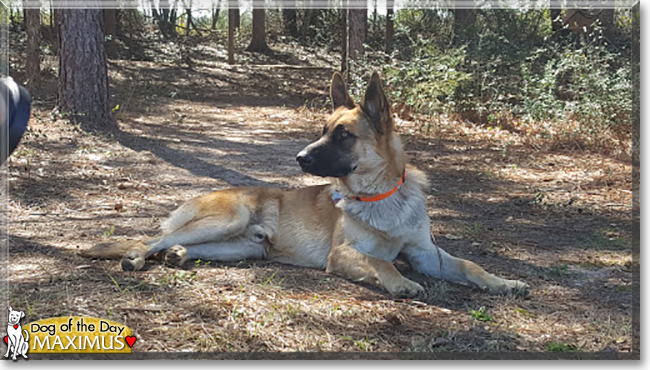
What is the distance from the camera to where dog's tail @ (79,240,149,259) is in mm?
4906

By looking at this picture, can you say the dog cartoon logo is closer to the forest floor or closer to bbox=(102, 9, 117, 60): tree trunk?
the forest floor

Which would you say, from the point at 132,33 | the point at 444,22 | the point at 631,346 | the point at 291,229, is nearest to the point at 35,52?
the point at 132,33

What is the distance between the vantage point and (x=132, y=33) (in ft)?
68.5

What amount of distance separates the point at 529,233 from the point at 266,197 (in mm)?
2628

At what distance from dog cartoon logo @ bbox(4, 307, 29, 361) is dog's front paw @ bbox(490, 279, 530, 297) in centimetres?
296

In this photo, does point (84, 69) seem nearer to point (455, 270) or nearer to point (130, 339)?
point (455, 270)

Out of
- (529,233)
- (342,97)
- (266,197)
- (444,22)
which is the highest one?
(444,22)

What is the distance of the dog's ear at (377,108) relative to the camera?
4684mm

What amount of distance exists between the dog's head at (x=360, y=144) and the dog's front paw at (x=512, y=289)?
1.15 m

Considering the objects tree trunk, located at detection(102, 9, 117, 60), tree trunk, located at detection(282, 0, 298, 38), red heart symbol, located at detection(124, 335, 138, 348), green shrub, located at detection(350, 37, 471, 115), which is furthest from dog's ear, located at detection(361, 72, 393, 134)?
tree trunk, located at detection(282, 0, 298, 38)

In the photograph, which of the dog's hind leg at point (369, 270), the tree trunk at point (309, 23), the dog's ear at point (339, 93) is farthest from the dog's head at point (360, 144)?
the tree trunk at point (309, 23)

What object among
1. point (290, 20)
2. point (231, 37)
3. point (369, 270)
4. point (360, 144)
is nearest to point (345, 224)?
point (369, 270)

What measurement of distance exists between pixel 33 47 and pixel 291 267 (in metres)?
11.5

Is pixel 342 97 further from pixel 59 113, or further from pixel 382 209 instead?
pixel 59 113
